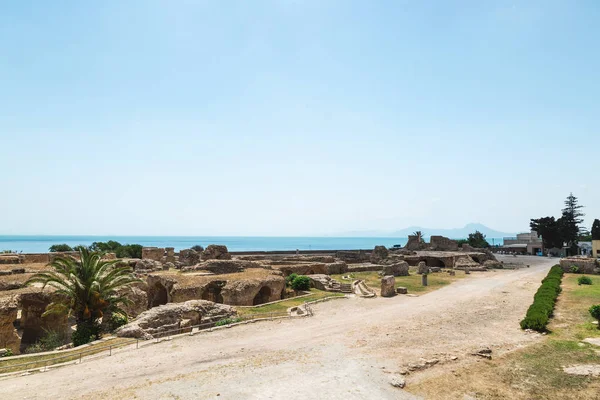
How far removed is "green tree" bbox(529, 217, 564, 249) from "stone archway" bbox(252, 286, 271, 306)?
84.3m

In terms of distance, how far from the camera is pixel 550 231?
89938mm

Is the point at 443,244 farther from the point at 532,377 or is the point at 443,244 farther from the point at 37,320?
the point at 37,320

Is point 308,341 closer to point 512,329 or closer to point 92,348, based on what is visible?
point 92,348

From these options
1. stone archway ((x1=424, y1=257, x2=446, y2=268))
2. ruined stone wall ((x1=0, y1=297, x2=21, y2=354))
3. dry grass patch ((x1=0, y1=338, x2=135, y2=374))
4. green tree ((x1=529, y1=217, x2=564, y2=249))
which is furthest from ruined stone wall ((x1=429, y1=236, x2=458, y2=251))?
ruined stone wall ((x1=0, y1=297, x2=21, y2=354))

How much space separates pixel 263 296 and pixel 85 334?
14973 millimetres

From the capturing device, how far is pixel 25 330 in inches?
933

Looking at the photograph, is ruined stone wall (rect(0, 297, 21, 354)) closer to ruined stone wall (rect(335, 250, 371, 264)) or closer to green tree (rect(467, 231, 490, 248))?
ruined stone wall (rect(335, 250, 371, 264))

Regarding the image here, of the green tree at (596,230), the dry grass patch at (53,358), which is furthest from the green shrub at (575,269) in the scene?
the dry grass patch at (53,358)

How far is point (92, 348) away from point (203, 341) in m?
5.04

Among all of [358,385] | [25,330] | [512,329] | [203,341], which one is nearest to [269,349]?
[203,341]

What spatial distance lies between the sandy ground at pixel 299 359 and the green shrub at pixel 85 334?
3730mm

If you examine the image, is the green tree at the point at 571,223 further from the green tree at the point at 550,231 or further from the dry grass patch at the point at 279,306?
the dry grass patch at the point at 279,306

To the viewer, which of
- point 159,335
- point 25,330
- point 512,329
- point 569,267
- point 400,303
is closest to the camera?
point 159,335

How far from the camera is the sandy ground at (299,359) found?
12.9 m
